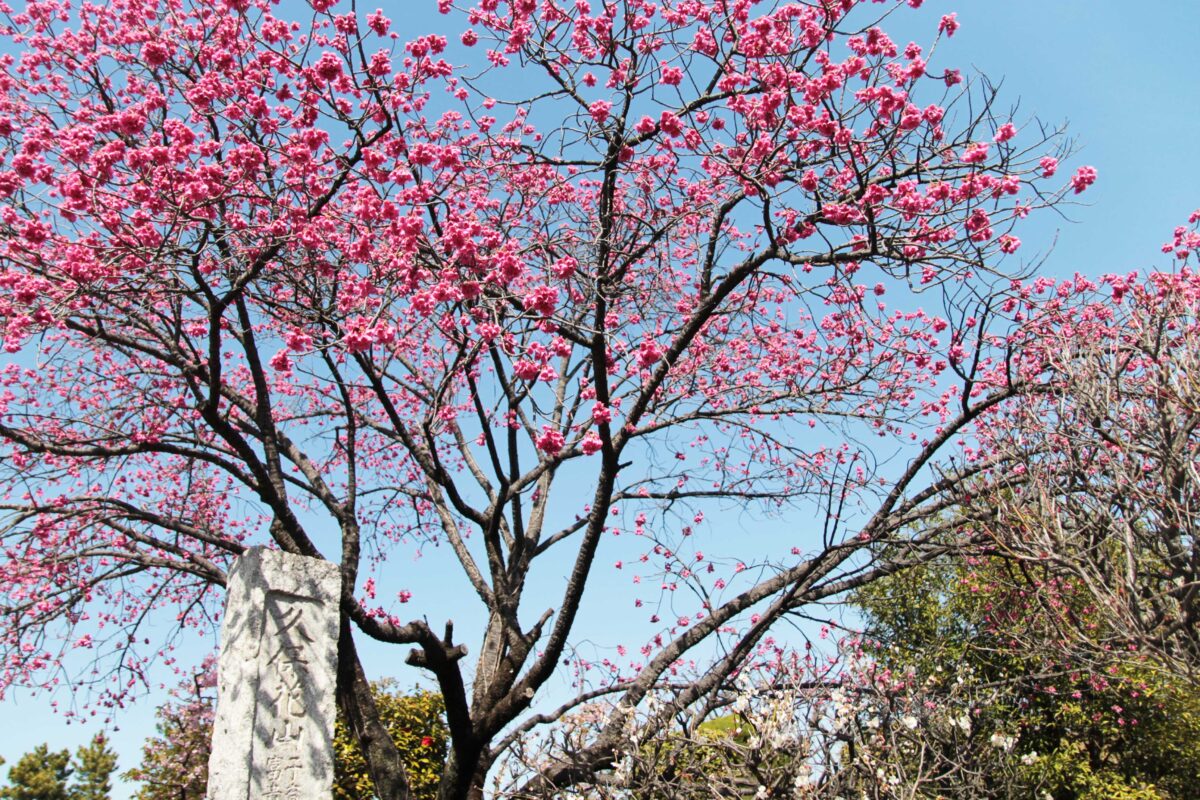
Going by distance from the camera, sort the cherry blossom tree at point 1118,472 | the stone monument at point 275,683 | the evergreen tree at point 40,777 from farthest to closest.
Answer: the evergreen tree at point 40,777 < the cherry blossom tree at point 1118,472 < the stone monument at point 275,683

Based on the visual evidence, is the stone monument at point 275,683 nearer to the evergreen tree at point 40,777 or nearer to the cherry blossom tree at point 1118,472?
the cherry blossom tree at point 1118,472

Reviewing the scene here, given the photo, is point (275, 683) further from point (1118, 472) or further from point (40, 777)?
point (40, 777)

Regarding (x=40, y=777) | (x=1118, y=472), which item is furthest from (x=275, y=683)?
(x=40, y=777)

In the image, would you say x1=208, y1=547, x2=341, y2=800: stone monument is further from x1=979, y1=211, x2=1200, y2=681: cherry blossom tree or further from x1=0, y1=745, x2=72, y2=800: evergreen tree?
x1=0, y1=745, x2=72, y2=800: evergreen tree

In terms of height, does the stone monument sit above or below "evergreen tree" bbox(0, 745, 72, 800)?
below

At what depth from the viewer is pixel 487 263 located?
523cm

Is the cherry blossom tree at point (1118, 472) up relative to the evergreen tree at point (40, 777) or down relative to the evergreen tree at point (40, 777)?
down

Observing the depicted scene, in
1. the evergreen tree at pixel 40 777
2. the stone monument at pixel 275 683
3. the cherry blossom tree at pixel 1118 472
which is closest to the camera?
the stone monument at pixel 275 683

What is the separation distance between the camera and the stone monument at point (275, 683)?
492cm

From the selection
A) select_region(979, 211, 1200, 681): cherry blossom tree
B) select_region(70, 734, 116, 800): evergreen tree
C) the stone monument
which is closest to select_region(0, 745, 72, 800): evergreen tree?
select_region(70, 734, 116, 800): evergreen tree

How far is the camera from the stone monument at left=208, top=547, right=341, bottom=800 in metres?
4.92

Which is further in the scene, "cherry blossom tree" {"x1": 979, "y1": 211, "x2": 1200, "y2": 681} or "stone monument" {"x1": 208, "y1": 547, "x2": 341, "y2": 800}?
"cherry blossom tree" {"x1": 979, "y1": 211, "x2": 1200, "y2": 681}

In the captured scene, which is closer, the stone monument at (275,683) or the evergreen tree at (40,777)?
the stone monument at (275,683)

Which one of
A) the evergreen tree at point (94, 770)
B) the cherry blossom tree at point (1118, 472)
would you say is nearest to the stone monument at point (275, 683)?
the cherry blossom tree at point (1118, 472)
